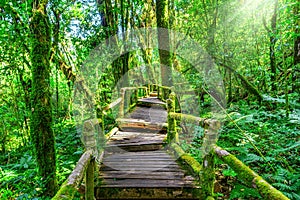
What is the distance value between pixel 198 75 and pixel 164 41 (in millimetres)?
Answer: 2047

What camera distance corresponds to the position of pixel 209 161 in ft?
10.1

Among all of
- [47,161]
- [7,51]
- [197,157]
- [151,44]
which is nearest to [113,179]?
[47,161]

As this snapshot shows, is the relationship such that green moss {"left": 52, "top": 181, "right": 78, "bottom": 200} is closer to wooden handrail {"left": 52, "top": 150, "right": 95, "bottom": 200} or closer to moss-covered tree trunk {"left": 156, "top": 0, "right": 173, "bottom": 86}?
wooden handrail {"left": 52, "top": 150, "right": 95, "bottom": 200}

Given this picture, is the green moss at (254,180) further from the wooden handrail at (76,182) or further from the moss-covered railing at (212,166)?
the wooden handrail at (76,182)

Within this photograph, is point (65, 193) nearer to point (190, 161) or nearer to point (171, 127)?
point (190, 161)

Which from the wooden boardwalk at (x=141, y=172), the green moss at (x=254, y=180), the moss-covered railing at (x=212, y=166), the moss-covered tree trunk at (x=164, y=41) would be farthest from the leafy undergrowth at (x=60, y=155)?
the moss-covered tree trunk at (x=164, y=41)

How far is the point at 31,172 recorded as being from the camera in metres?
3.98

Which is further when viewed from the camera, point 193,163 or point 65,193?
point 193,163

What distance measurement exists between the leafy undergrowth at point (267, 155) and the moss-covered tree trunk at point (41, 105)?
271cm

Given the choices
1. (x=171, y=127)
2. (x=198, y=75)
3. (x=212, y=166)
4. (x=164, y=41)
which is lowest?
(x=212, y=166)

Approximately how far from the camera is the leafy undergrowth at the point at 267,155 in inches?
137

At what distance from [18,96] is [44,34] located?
3697 mm

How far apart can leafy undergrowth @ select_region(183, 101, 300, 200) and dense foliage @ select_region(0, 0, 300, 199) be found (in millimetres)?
26

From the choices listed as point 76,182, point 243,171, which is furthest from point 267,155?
point 76,182
